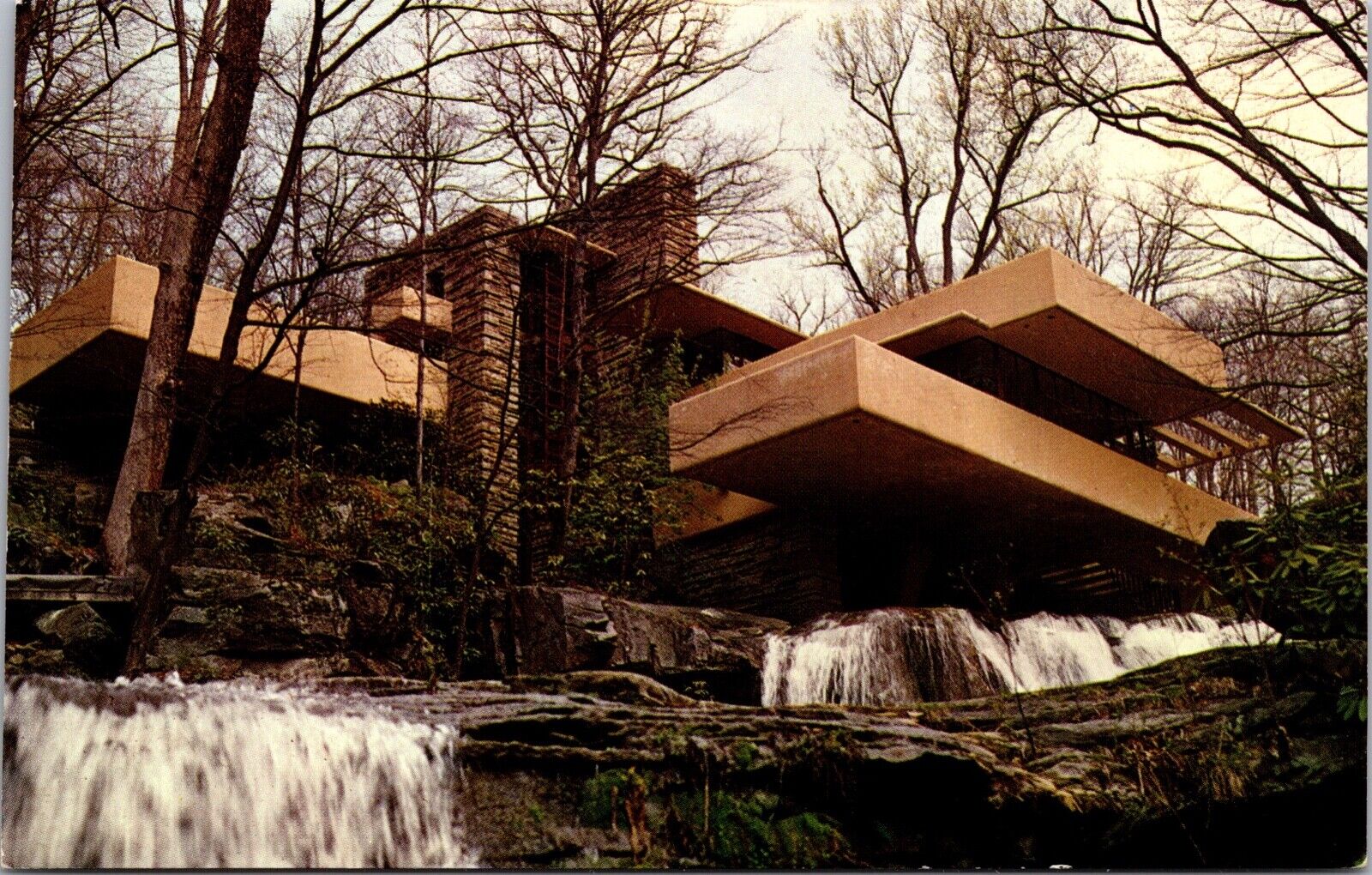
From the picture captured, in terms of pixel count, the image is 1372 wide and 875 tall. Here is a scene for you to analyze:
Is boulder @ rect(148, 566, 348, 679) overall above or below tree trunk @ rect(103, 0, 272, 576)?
below

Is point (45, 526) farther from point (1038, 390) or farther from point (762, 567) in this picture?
point (1038, 390)

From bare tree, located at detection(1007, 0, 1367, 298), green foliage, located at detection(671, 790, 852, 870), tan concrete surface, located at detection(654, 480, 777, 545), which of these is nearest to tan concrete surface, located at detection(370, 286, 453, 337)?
tan concrete surface, located at detection(654, 480, 777, 545)

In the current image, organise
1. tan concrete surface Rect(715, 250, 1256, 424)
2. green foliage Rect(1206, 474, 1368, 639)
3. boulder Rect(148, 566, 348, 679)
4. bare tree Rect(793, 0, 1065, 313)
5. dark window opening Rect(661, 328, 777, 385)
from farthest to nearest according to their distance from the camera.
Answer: dark window opening Rect(661, 328, 777, 385) < tan concrete surface Rect(715, 250, 1256, 424) < bare tree Rect(793, 0, 1065, 313) < boulder Rect(148, 566, 348, 679) < green foliage Rect(1206, 474, 1368, 639)

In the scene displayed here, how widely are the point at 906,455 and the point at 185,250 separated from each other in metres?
3.61

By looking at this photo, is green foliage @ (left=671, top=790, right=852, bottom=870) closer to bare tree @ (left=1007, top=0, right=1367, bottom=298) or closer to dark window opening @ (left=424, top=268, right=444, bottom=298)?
bare tree @ (left=1007, top=0, right=1367, bottom=298)

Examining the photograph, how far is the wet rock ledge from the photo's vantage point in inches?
160

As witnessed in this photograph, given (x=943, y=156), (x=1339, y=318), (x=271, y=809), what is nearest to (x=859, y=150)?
(x=943, y=156)

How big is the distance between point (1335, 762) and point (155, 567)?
4.00m

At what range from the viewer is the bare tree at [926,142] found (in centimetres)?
557

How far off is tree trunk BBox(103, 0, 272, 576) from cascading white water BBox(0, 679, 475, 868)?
1.40m

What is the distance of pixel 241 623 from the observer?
552 centimetres

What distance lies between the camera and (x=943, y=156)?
678 cm

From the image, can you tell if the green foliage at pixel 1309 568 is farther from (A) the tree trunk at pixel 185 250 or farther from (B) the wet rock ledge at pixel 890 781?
(A) the tree trunk at pixel 185 250

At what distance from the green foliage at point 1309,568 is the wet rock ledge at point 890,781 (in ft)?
0.38
